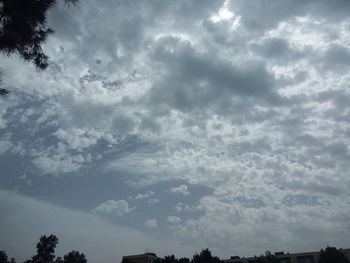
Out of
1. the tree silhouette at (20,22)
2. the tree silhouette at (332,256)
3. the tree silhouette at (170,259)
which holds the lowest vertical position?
the tree silhouette at (332,256)

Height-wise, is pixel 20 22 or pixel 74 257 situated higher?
pixel 20 22

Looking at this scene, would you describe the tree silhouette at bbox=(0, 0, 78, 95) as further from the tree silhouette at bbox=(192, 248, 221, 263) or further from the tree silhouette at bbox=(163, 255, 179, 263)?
the tree silhouette at bbox=(192, 248, 221, 263)

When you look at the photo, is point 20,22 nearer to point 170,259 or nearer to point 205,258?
point 170,259

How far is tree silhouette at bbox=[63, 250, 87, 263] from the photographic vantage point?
76.2 metres

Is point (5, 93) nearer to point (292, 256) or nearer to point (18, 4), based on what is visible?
point (18, 4)

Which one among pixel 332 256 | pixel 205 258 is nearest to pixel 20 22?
pixel 205 258

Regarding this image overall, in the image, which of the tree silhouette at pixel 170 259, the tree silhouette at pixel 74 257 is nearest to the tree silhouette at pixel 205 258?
the tree silhouette at pixel 170 259

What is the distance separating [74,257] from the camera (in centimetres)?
7769

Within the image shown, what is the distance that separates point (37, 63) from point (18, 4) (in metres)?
2.65

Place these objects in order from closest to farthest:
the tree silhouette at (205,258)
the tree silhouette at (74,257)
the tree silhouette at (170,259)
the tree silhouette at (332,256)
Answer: the tree silhouette at (170,259) < the tree silhouette at (205,258) < the tree silhouette at (332,256) < the tree silhouette at (74,257)

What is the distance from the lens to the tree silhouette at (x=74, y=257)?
7618 cm

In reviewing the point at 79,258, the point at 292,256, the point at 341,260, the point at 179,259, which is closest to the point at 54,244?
the point at 79,258

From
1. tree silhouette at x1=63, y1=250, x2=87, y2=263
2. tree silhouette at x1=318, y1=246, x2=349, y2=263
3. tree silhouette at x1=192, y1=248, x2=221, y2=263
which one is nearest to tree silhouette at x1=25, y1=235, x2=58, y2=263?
tree silhouette at x1=63, y1=250, x2=87, y2=263

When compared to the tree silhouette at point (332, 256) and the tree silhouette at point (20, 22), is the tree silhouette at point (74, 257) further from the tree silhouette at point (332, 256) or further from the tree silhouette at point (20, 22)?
the tree silhouette at point (20, 22)
